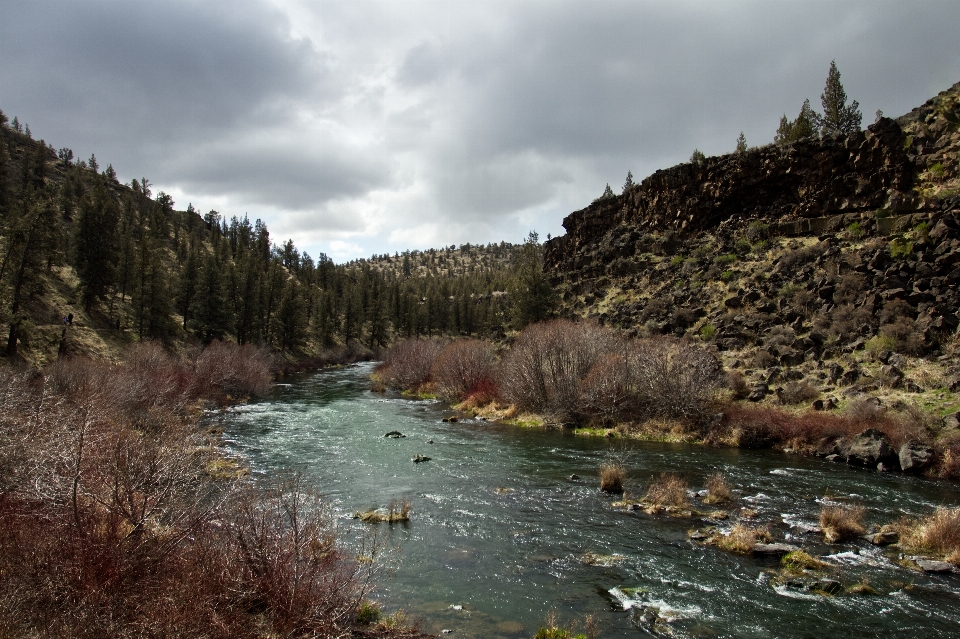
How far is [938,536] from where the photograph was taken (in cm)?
1307

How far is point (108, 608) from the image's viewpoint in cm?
600

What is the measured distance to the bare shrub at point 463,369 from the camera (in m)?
47.5

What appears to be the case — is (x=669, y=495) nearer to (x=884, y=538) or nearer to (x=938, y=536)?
(x=884, y=538)

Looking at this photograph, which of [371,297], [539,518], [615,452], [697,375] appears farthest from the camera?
[371,297]

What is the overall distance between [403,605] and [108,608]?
237 inches

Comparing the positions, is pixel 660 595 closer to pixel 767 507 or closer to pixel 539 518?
pixel 539 518

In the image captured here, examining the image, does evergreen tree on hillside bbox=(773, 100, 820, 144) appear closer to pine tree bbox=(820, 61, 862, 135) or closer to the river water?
pine tree bbox=(820, 61, 862, 135)

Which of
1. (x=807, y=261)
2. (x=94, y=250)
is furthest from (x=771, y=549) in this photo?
(x=94, y=250)

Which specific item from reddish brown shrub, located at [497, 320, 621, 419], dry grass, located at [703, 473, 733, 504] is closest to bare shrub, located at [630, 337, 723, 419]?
reddish brown shrub, located at [497, 320, 621, 419]

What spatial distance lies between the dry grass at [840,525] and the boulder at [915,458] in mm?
8401

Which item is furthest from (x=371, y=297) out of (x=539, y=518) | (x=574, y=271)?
(x=539, y=518)

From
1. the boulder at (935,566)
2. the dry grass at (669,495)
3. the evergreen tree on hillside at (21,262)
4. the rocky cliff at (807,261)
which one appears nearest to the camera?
the boulder at (935,566)

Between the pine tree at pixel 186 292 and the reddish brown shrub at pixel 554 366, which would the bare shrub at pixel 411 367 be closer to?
the reddish brown shrub at pixel 554 366

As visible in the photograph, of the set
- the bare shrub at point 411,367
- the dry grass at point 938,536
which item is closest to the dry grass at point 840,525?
the dry grass at point 938,536
